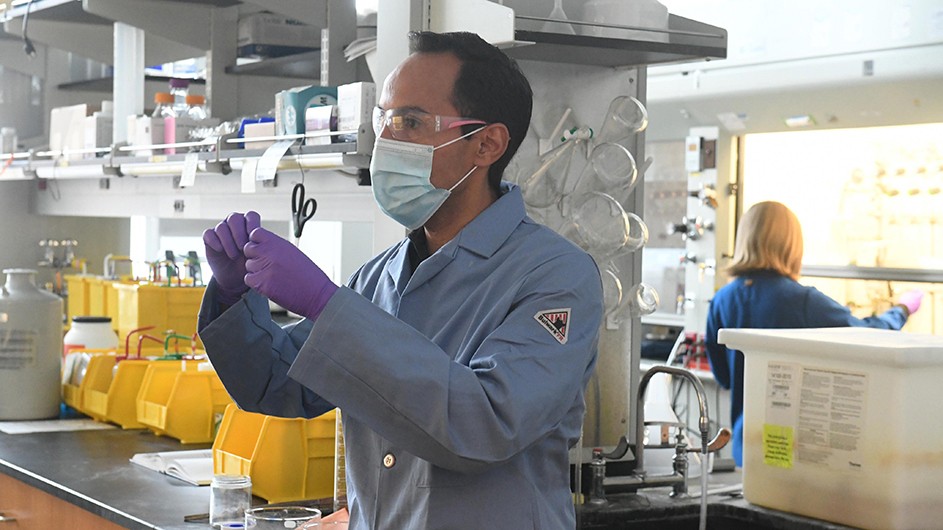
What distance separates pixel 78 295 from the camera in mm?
4688

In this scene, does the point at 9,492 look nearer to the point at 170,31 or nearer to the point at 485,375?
the point at 170,31

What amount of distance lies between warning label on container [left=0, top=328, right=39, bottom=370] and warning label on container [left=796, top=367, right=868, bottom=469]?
2278 mm

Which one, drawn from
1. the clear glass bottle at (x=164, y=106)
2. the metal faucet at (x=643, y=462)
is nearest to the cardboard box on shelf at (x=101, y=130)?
the clear glass bottle at (x=164, y=106)

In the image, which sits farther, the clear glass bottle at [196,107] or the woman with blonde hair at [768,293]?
the woman with blonde hair at [768,293]

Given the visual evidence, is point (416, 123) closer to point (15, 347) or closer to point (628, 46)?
point (628, 46)

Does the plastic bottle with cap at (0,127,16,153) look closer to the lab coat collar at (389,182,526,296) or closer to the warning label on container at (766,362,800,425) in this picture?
the warning label on container at (766,362,800,425)

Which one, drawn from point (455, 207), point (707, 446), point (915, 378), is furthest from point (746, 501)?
point (455, 207)

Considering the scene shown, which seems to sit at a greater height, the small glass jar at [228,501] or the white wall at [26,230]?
the white wall at [26,230]

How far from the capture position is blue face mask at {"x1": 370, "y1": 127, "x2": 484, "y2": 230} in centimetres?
169

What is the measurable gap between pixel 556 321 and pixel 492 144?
0.32 m

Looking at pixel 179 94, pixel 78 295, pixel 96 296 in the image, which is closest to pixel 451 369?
pixel 179 94

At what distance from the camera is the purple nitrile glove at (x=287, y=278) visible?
1445mm

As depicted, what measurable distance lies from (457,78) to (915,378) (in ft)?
3.85

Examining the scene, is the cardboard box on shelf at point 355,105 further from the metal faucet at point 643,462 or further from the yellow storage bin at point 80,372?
the yellow storage bin at point 80,372
